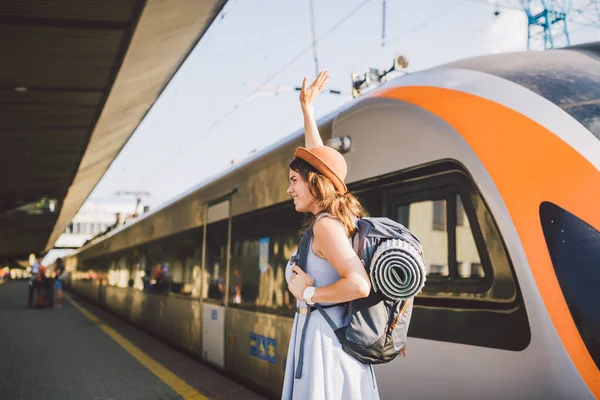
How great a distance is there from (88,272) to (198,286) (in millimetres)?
20163

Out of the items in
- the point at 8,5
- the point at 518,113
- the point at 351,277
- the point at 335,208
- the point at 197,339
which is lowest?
the point at 197,339

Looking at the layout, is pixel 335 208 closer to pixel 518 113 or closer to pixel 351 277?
pixel 351 277

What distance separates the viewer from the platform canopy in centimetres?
721

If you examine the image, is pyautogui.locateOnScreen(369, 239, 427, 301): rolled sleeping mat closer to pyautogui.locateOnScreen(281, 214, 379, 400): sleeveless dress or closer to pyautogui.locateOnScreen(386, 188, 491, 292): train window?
pyautogui.locateOnScreen(281, 214, 379, 400): sleeveless dress

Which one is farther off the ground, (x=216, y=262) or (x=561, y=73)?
(x=561, y=73)

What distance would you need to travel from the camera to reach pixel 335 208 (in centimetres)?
207

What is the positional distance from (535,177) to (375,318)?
123cm

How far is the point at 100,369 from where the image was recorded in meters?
7.86

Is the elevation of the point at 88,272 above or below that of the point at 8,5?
below

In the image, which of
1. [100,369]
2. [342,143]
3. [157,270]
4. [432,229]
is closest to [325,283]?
[432,229]

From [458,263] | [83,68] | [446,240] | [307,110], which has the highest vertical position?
[83,68]

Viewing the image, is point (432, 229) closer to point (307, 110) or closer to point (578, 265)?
point (578, 265)

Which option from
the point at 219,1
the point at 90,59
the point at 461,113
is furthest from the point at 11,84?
the point at 461,113

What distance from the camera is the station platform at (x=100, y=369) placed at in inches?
249
